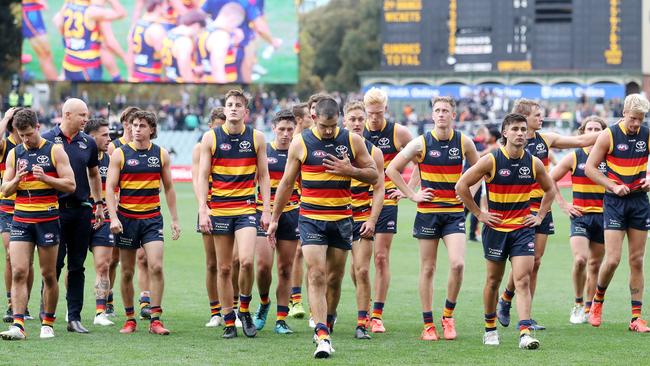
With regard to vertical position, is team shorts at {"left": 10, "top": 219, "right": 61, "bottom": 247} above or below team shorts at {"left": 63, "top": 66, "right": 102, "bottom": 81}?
below

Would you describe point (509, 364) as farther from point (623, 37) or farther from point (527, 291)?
point (623, 37)

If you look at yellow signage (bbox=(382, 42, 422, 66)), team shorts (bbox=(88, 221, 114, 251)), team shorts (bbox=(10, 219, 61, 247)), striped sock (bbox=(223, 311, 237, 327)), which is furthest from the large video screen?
striped sock (bbox=(223, 311, 237, 327))

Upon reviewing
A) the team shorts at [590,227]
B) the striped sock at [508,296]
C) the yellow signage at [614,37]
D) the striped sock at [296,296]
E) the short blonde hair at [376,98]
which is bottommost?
the striped sock at [296,296]

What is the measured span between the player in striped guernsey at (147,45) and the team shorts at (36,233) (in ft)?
117

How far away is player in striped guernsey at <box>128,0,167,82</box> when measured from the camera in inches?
1841

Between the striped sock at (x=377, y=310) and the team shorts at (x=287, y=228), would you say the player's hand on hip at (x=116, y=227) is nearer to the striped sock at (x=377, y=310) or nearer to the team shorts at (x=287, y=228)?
the team shorts at (x=287, y=228)

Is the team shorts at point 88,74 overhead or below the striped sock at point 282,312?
overhead

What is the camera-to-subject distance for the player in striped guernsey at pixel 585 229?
13008 mm

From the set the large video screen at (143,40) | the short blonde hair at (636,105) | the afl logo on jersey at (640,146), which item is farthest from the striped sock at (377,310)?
the large video screen at (143,40)

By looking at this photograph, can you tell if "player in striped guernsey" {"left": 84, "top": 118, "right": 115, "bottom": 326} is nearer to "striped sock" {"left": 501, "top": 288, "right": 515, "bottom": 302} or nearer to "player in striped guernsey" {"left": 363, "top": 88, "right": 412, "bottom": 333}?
"player in striped guernsey" {"left": 363, "top": 88, "right": 412, "bottom": 333}

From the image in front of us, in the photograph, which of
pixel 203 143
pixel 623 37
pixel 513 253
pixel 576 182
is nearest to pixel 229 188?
pixel 203 143

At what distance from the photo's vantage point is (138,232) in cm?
1191

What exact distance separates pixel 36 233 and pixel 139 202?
43.2 inches

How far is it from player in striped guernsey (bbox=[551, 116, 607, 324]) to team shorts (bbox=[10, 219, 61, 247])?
5262mm
